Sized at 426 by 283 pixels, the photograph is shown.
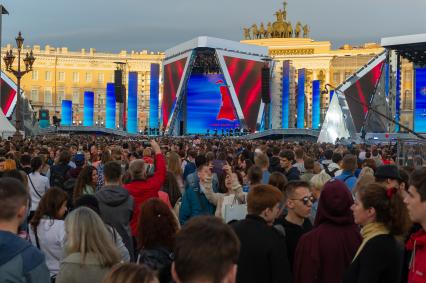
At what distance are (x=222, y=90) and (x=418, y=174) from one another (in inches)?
2019

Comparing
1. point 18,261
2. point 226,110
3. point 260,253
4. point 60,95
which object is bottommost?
point 260,253

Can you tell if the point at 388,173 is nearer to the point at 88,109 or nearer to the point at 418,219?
the point at 418,219

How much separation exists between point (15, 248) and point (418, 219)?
224 cm

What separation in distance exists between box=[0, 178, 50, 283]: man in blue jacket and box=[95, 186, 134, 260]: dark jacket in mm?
2384

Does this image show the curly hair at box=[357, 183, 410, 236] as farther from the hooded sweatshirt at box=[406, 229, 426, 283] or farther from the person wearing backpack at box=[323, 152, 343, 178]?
the person wearing backpack at box=[323, 152, 343, 178]

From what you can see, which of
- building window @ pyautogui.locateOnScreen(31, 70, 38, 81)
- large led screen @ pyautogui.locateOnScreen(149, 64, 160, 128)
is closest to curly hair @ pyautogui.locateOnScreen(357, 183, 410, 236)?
large led screen @ pyautogui.locateOnScreen(149, 64, 160, 128)

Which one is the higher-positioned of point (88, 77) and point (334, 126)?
point (88, 77)

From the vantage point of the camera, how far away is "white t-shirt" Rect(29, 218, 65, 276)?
5.43 metres

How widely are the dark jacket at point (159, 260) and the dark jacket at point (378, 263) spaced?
112 cm

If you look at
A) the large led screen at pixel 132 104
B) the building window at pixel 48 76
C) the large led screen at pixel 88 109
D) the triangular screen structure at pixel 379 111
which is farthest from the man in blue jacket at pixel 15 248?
the building window at pixel 48 76

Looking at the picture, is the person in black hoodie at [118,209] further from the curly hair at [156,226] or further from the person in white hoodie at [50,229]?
the curly hair at [156,226]

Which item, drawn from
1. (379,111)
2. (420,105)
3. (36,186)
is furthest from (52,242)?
(379,111)

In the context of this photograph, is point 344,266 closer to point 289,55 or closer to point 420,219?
point 420,219

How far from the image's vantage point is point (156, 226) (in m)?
4.82
